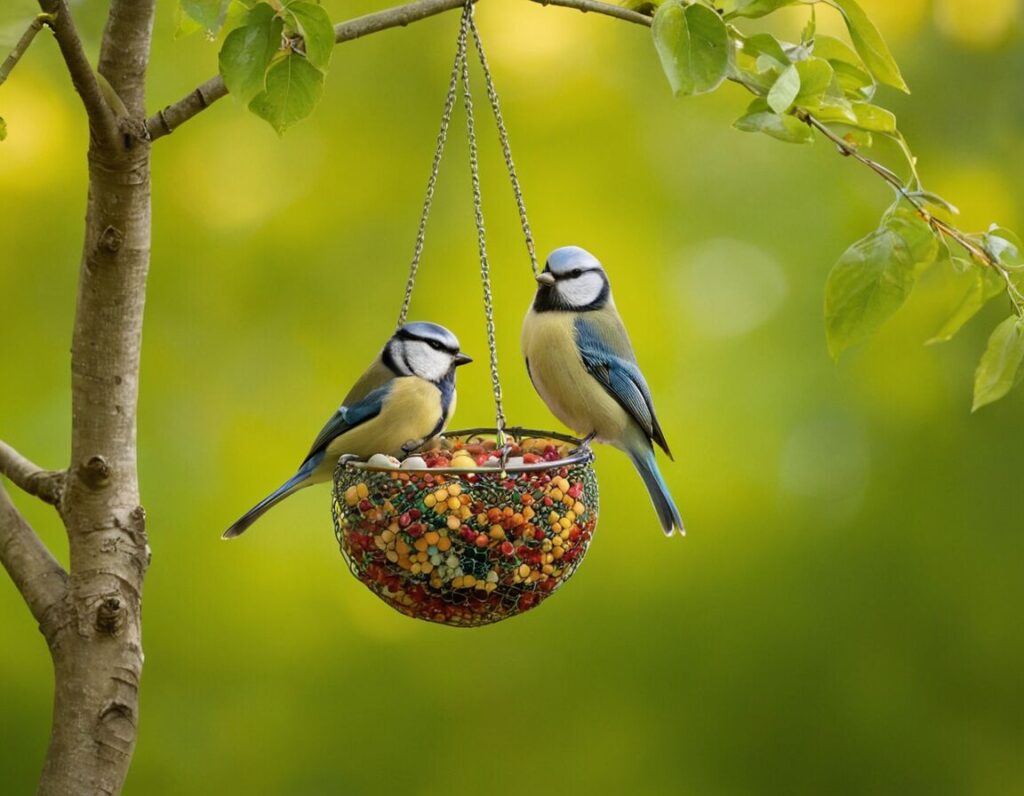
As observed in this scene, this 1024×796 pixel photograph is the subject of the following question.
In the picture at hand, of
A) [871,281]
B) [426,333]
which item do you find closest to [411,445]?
[426,333]

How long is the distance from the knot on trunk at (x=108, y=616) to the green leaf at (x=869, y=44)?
2.72ft

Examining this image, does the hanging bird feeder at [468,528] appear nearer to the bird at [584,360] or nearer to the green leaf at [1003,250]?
the bird at [584,360]

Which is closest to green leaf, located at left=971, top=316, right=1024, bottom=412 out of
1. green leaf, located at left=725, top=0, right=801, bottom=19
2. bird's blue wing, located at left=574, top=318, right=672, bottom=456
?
green leaf, located at left=725, top=0, right=801, bottom=19

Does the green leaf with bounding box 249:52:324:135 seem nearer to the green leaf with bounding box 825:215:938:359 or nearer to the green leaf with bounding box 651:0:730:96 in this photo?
the green leaf with bounding box 651:0:730:96

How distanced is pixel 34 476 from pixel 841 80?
0.87 meters

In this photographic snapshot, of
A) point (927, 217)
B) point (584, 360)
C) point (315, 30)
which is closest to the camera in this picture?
point (315, 30)

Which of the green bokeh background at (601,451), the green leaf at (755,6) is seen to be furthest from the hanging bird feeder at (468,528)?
the green bokeh background at (601,451)

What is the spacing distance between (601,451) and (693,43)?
1537mm

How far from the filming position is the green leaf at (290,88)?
0.98 m

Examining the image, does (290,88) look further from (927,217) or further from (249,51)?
(927,217)

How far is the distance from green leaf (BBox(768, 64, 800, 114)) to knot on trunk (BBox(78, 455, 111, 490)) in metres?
0.67

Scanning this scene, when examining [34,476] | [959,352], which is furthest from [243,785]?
[959,352]

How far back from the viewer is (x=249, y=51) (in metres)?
0.94

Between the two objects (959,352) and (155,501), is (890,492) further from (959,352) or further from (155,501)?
(155,501)
